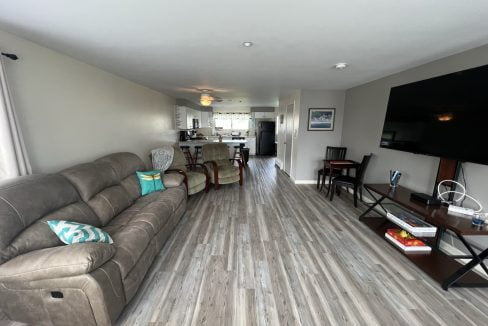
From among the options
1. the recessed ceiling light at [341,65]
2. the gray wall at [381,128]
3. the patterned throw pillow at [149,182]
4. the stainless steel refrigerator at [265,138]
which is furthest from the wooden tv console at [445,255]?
the stainless steel refrigerator at [265,138]

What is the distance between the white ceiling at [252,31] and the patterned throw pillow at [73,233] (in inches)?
61.4

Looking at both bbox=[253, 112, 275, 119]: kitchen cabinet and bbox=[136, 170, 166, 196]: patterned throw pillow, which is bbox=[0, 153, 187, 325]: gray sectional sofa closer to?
bbox=[136, 170, 166, 196]: patterned throw pillow

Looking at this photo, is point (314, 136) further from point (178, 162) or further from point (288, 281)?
point (288, 281)

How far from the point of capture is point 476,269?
6.47ft

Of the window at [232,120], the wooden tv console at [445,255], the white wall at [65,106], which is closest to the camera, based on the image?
the wooden tv console at [445,255]

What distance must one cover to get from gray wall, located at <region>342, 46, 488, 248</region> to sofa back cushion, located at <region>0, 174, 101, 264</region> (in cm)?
364

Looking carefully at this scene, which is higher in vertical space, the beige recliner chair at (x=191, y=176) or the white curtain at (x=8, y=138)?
the white curtain at (x=8, y=138)

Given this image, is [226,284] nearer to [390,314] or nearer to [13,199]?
[390,314]

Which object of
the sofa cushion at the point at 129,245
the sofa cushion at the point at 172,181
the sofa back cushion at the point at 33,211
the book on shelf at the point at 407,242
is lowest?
the book on shelf at the point at 407,242

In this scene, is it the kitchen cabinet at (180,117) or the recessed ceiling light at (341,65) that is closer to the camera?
the recessed ceiling light at (341,65)

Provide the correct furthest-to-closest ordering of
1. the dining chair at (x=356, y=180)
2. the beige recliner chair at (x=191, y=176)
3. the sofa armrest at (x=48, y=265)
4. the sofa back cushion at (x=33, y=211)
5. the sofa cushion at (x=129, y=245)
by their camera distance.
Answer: the beige recliner chair at (x=191, y=176) → the dining chair at (x=356, y=180) → the sofa cushion at (x=129, y=245) → the sofa back cushion at (x=33, y=211) → the sofa armrest at (x=48, y=265)

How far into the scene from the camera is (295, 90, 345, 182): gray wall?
452 centimetres

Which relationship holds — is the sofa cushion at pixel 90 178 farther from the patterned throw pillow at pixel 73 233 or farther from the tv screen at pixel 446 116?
the tv screen at pixel 446 116

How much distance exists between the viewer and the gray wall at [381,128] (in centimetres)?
201
